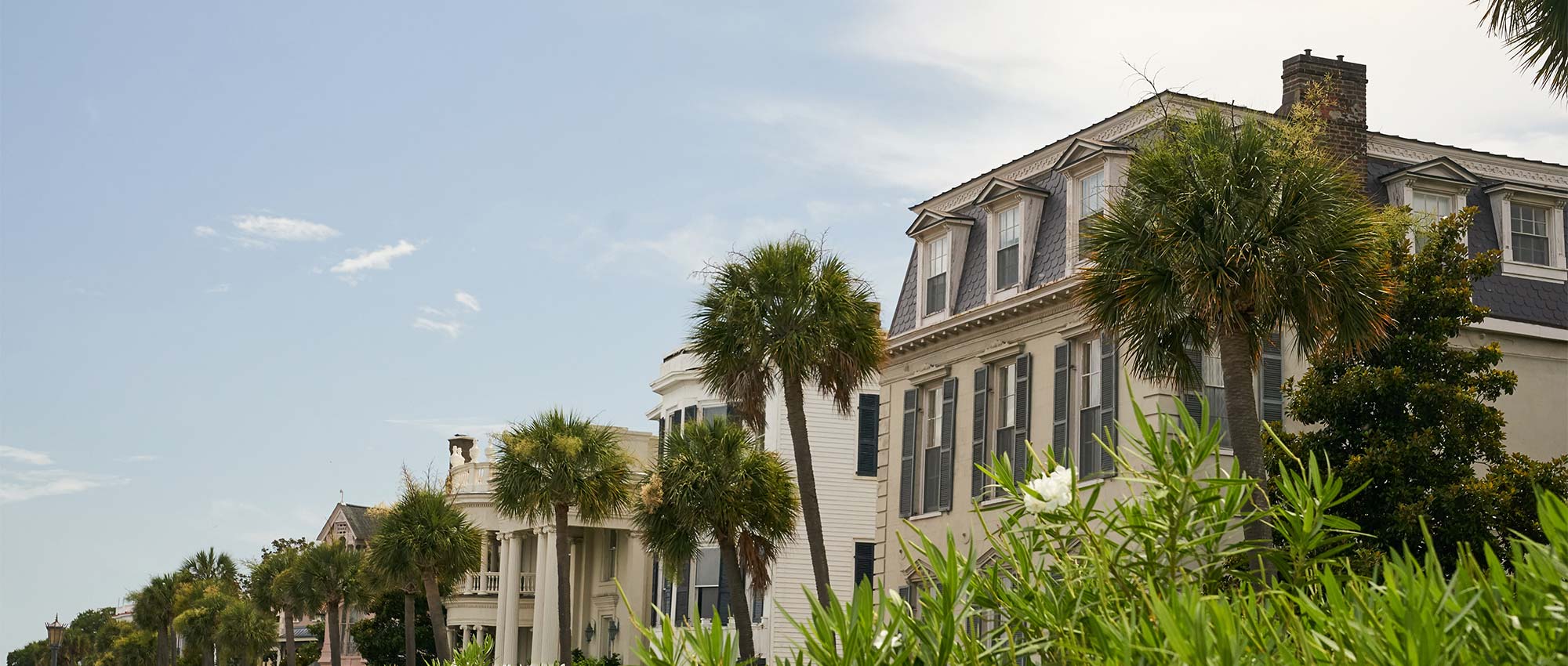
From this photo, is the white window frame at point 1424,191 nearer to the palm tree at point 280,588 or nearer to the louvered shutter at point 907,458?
the louvered shutter at point 907,458

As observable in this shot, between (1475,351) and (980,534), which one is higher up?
(1475,351)

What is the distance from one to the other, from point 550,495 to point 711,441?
6549 mm

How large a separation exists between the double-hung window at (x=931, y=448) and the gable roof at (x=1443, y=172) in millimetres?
10837

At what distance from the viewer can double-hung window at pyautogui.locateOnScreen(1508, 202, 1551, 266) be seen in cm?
2945

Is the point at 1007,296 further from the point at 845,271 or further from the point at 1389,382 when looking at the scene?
the point at 1389,382

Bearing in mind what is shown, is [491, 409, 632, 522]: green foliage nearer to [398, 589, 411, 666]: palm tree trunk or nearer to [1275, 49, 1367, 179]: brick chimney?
[398, 589, 411, 666]: palm tree trunk

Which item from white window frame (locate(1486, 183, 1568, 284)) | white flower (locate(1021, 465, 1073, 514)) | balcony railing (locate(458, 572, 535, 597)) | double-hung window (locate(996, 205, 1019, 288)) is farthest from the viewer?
balcony railing (locate(458, 572, 535, 597))

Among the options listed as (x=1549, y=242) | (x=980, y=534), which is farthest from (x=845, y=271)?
(x=1549, y=242)

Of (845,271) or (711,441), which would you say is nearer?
(845,271)

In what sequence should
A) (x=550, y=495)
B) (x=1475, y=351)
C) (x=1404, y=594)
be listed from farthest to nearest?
(x=550, y=495), (x=1475, y=351), (x=1404, y=594)

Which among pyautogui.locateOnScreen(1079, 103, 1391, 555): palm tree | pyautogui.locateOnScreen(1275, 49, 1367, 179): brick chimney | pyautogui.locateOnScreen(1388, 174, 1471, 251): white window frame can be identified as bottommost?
pyautogui.locateOnScreen(1079, 103, 1391, 555): palm tree

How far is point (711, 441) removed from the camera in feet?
117

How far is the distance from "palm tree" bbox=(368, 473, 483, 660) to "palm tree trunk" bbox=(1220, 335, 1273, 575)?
2992 cm

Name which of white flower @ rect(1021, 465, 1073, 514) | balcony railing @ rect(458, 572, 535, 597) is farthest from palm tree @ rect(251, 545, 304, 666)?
white flower @ rect(1021, 465, 1073, 514)
